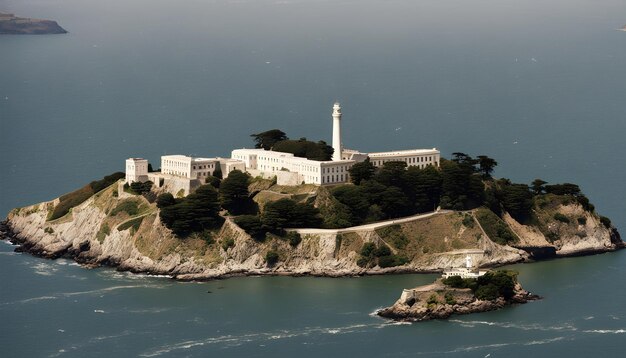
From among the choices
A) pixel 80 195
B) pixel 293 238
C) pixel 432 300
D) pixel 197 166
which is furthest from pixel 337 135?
pixel 432 300

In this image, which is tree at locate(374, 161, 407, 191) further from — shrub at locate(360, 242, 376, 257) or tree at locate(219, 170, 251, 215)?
tree at locate(219, 170, 251, 215)

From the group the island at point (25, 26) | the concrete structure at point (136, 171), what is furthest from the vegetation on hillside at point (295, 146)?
the island at point (25, 26)

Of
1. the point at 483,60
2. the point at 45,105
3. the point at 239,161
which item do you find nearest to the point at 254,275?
the point at 239,161

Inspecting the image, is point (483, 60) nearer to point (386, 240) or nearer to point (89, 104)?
point (89, 104)

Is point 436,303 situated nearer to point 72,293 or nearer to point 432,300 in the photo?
point 432,300

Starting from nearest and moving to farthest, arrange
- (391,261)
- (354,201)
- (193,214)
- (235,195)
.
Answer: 1. (391,261)
2. (193,214)
3. (354,201)
4. (235,195)

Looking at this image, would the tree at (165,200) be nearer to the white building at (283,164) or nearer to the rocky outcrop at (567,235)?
the white building at (283,164)
